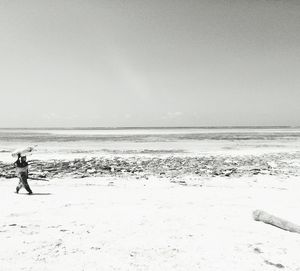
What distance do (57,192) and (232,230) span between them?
22.4 ft

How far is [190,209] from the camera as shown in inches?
372

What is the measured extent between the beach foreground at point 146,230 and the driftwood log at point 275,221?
0.51 feet

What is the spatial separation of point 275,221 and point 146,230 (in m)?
2.97

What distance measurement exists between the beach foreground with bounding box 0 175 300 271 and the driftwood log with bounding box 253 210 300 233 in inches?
6.2

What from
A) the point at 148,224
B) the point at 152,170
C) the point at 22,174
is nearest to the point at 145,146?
the point at 152,170

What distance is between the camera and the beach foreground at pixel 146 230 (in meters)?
5.95

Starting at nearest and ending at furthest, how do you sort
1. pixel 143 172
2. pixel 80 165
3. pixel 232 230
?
pixel 232 230 < pixel 143 172 < pixel 80 165

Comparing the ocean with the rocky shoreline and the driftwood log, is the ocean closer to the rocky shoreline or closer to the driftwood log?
the rocky shoreline

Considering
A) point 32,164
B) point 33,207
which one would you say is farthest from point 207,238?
point 32,164

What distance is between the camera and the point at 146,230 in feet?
24.8

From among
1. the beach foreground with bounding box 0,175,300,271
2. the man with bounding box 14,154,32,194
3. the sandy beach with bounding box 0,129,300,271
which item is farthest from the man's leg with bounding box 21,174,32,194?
the beach foreground with bounding box 0,175,300,271

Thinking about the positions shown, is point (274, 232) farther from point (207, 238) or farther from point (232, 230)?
point (207, 238)

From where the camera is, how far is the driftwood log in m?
7.47

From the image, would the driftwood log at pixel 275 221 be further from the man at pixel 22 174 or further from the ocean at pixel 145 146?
the ocean at pixel 145 146
